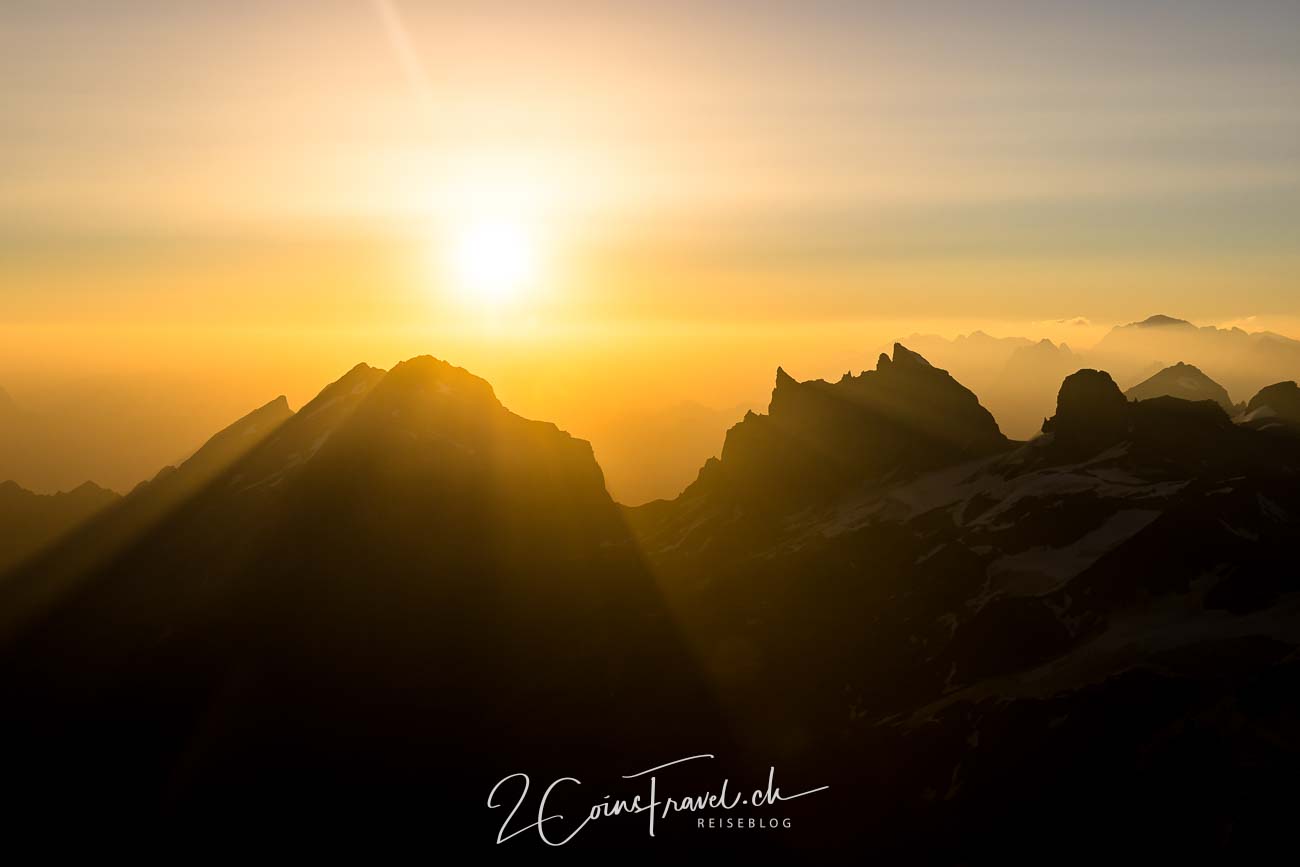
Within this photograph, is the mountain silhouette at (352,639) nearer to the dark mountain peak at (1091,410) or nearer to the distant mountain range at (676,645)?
the distant mountain range at (676,645)

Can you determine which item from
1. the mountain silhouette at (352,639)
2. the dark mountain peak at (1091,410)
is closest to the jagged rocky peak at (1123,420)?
the dark mountain peak at (1091,410)

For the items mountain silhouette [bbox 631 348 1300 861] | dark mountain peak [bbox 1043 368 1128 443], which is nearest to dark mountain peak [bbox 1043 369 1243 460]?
dark mountain peak [bbox 1043 368 1128 443]

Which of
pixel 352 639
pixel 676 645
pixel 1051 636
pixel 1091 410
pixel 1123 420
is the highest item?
pixel 1091 410

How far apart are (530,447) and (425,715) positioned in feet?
237

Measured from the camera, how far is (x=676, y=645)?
165m

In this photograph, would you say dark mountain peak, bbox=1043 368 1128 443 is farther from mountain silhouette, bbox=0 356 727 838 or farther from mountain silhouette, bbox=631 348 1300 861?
mountain silhouette, bbox=0 356 727 838

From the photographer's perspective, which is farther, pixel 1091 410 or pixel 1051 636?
pixel 1091 410

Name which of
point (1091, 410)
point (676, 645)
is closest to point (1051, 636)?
point (676, 645)

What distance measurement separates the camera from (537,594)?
557ft

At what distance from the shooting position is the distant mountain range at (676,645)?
105062mm

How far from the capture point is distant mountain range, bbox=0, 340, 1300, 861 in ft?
345

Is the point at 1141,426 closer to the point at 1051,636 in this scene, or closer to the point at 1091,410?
the point at 1091,410

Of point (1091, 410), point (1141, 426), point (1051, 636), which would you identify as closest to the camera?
point (1051, 636)

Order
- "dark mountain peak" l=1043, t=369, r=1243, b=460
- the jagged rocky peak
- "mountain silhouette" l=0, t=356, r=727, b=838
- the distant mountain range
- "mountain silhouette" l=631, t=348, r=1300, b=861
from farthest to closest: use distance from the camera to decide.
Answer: the jagged rocky peak → "dark mountain peak" l=1043, t=369, r=1243, b=460 → "mountain silhouette" l=0, t=356, r=727, b=838 → the distant mountain range → "mountain silhouette" l=631, t=348, r=1300, b=861
